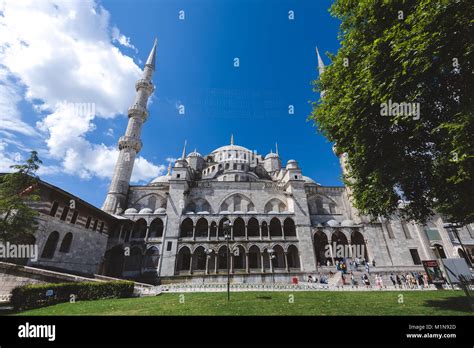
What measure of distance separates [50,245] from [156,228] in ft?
41.8

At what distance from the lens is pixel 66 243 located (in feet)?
66.5

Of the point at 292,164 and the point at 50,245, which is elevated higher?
the point at 292,164

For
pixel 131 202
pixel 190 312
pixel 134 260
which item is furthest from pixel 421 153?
pixel 131 202

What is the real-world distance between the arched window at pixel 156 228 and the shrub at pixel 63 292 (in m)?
15.3

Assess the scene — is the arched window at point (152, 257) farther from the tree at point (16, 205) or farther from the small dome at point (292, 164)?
the small dome at point (292, 164)

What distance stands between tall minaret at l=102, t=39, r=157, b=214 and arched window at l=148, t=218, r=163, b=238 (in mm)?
5921

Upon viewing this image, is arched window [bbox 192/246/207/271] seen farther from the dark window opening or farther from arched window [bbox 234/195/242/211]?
the dark window opening

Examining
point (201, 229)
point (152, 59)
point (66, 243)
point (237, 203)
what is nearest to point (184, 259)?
point (201, 229)

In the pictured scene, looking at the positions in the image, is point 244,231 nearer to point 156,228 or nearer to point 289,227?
point 289,227

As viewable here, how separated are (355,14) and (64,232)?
89.0 ft

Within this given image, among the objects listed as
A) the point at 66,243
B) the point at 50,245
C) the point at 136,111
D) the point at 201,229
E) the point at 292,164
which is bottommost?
the point at 50,245

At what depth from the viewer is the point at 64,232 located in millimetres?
19828

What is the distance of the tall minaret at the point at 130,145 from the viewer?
105ft
